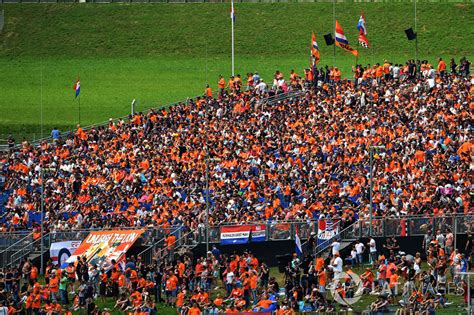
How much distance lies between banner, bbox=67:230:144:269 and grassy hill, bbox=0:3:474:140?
39635mm

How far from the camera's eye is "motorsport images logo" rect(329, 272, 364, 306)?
145 ft

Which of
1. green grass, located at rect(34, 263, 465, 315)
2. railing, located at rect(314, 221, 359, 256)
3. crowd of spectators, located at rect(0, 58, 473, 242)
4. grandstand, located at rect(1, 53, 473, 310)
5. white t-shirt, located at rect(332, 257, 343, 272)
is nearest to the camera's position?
green grass, located at rect(34, 263, 465, 315)

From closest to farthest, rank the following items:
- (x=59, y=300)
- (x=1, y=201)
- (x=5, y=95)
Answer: (x=59, y=300)
(x=1, y=201)
(x=5, y=95)

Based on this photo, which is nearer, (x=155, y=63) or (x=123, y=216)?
(x=123, y=216)

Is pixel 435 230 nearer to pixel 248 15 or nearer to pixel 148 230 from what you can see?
pixel 148 230

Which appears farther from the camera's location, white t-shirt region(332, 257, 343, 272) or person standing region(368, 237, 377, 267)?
person standing region(368, 237, 377, 267)

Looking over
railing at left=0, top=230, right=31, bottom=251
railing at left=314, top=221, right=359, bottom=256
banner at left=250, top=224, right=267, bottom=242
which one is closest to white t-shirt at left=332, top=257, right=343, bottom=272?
railing at left=314, top=221, right=359, bottom=256

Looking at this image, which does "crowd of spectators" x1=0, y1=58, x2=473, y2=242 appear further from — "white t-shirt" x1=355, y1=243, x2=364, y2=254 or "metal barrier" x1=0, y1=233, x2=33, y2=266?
"white t-shirt" x1=355, y1=243, x2=364, y2=254

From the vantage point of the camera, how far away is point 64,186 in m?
61.9

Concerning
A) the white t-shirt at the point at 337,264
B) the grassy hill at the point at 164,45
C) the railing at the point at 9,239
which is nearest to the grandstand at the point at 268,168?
the white t-shirt at the point at 337,264

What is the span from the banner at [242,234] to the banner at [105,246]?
9.58ft

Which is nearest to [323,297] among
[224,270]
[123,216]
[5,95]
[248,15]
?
[224,270]

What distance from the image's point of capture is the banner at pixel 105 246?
168 feet

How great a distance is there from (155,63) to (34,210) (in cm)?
4905
